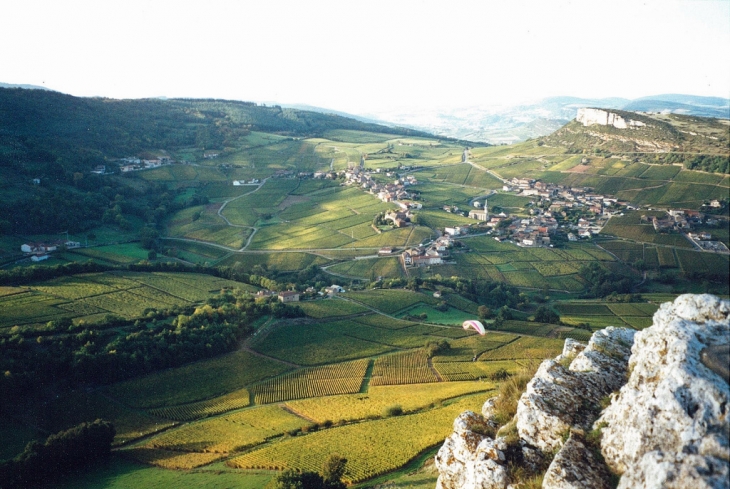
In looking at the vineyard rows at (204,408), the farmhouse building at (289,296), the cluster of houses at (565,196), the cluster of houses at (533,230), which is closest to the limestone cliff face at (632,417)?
the vineyard rows at (204,408)

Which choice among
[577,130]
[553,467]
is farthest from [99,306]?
[577,130]

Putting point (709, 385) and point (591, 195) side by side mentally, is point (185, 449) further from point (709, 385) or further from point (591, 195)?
point (591, 195)

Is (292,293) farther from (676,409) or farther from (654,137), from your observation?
(654,137)

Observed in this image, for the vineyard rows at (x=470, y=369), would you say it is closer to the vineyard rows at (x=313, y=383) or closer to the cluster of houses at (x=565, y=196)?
the vineyard rows at (x=313, y=383)

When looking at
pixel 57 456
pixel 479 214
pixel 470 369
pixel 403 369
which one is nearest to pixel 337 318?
pixel 403 369

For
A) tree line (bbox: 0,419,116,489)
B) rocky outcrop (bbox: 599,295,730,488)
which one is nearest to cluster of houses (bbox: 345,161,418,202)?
tree line (bbox: 0,419,116,489)

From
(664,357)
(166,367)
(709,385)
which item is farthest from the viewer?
(166,367)
